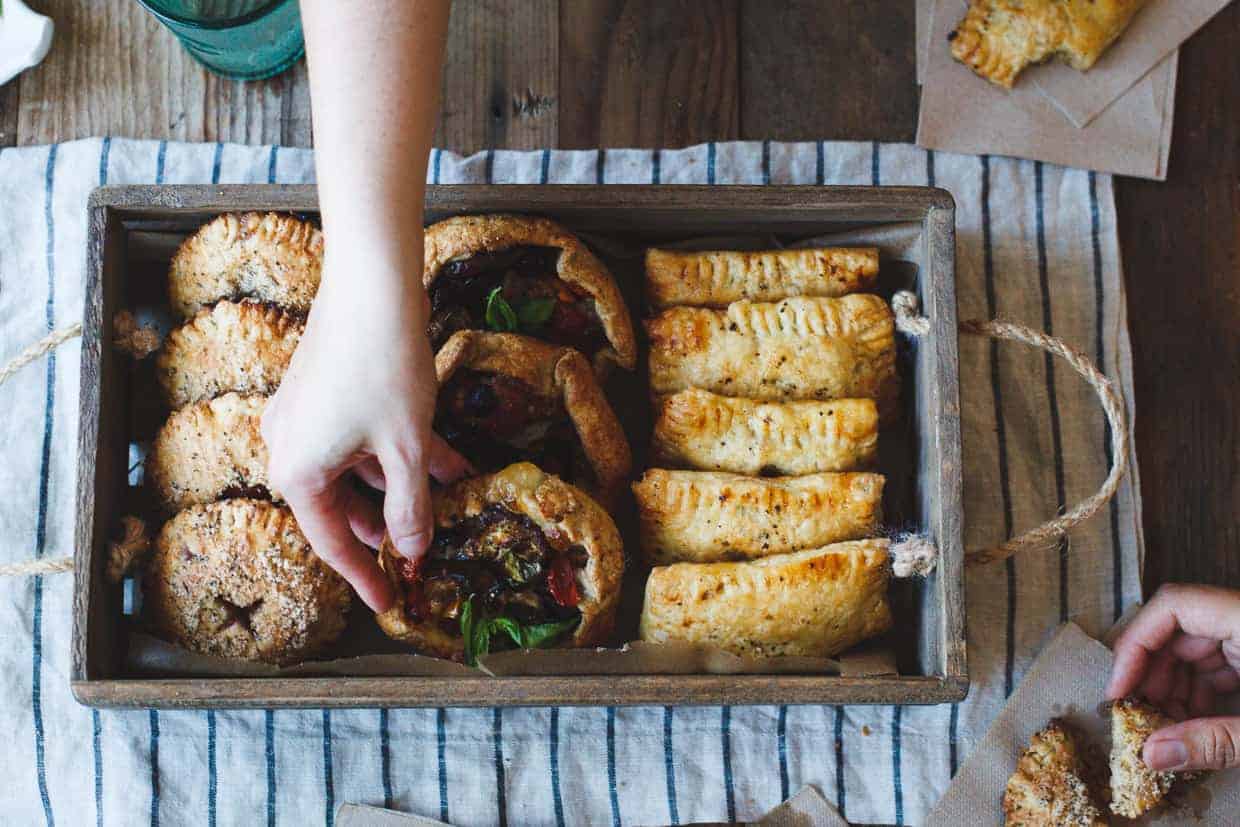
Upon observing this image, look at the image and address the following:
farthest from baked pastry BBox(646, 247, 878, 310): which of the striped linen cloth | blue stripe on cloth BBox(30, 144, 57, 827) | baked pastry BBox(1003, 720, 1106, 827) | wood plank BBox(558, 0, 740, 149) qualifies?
blue stripe on cloth BBox(30, 144, 57, 827)

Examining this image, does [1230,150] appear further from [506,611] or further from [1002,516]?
[506,611]

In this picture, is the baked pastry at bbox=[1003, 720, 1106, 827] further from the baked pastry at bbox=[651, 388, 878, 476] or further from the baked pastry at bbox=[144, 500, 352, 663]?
the baked pastry at bbox=[144, 500, 352, 663]

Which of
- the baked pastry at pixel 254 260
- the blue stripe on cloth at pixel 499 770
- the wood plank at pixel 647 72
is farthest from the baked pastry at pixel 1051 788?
the baked pastry at pixel 254 260

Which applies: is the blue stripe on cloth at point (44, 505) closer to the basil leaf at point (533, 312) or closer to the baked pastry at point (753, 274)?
the basil leaf at point (533, 312)

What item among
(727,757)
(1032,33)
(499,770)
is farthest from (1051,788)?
(1032,33)

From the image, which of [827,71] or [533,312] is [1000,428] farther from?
[533,312]
